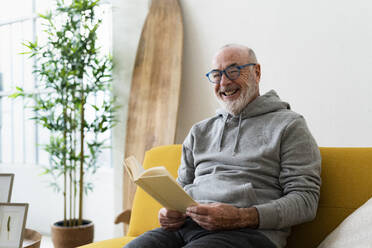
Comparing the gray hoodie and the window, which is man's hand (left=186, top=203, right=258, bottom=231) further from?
the window

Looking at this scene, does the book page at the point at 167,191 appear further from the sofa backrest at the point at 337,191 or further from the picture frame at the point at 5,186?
the picture frame at the point at 5,186

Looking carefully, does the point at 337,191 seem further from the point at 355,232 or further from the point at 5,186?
the point at 5,186

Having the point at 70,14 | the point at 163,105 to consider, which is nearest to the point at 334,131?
the point at 163,105

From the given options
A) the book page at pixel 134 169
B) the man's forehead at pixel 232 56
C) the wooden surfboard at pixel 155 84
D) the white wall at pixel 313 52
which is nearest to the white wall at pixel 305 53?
the white wall at pixel 313 52

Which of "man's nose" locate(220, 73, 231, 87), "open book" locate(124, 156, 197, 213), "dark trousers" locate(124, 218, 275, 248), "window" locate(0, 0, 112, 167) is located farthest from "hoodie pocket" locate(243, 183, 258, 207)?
"window" locate(0, 0, 112, 167)

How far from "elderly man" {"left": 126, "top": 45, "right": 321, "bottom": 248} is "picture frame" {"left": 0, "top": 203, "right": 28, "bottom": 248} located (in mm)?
636

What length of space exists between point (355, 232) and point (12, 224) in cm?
150

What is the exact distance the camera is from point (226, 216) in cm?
148

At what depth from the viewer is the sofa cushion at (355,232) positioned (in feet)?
4.26

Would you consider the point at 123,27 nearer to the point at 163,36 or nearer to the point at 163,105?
the point at 163,36

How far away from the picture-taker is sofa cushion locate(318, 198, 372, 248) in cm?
130

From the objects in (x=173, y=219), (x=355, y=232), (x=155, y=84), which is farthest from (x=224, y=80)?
(x=155, y=84)

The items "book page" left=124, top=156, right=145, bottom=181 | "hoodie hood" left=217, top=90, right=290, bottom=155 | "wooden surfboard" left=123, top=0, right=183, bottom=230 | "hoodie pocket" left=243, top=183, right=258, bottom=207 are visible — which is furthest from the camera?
"wooden surfboard" left=123, top=0, right=183, bottom=230

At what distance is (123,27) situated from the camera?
11.2 feet
